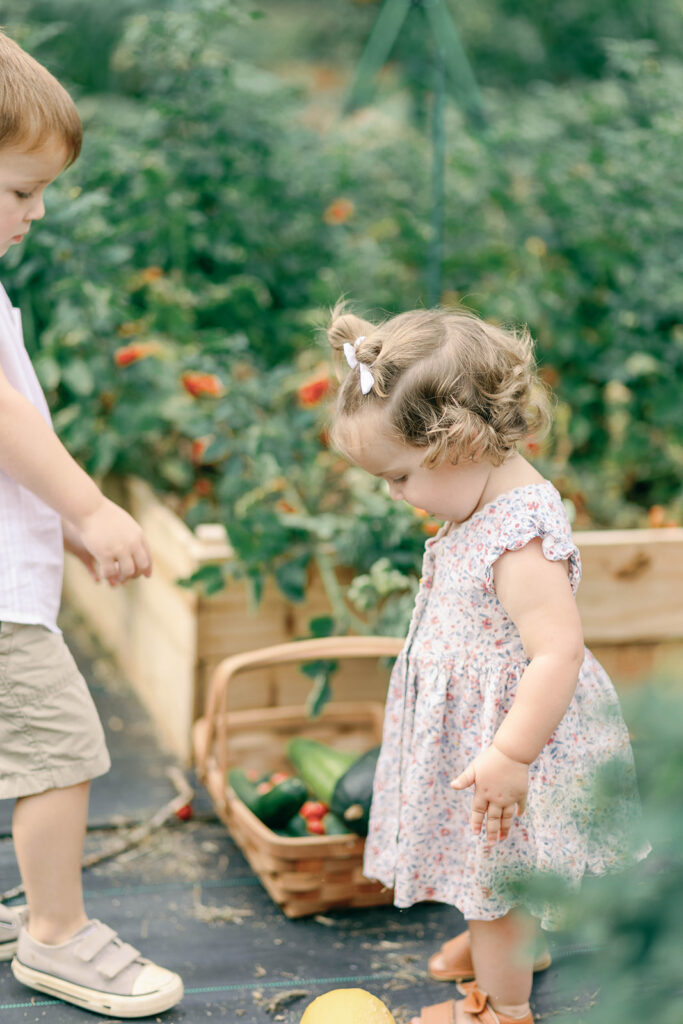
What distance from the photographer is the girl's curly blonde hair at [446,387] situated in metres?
1.45

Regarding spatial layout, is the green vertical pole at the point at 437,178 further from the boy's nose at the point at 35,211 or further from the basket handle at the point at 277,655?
the boy's nose at the point at 35,211

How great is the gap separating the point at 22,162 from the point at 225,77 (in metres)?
1.90

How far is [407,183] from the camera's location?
4.04 meters

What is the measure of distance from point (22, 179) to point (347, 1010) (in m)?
1.23

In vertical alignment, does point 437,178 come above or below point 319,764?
above

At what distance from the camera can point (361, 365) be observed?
1505mm

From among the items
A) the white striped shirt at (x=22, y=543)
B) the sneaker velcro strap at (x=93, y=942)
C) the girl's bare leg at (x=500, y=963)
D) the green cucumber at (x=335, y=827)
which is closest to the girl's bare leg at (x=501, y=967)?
the girl's bare leg at (x=500, y=963)

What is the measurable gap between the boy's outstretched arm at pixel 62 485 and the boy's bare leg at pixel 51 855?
1.18 ft

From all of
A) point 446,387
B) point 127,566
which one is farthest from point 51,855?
point 446,387

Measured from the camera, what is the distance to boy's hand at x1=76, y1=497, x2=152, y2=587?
5.10 ft

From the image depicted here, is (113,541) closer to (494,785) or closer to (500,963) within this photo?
(494,785)

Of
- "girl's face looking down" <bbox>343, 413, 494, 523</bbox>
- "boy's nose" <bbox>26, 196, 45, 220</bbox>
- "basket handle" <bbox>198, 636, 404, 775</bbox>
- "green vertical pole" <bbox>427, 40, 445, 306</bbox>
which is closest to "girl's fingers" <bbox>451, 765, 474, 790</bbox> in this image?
"girl's face looking down" <bbox>343, 413, 494, 523</bbox>

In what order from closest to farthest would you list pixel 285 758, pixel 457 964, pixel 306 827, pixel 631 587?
pixel 457 964 → pixel 306 827 → pixel 285 758 → pixel 631 587

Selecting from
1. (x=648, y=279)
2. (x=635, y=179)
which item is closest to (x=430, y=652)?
(x=648, y=279)
